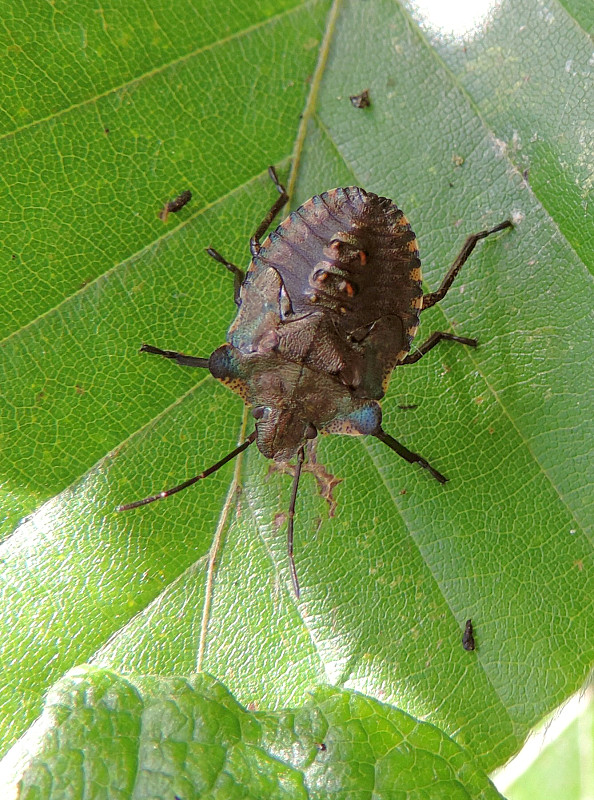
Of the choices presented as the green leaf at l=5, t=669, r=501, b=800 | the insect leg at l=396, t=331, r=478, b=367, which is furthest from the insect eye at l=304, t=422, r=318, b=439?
the green leaf at l=5, t=669, r=501, b=800

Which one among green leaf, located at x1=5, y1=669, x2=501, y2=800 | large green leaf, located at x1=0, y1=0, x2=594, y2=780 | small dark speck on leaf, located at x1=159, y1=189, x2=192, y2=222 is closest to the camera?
green leaf, located at x1=5, y1=669, x2=501, y2=800

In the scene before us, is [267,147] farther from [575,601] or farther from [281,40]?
[575,601]

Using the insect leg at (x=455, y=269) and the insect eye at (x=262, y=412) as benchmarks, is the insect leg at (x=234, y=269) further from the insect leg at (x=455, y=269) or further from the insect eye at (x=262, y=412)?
the insect leg at (x=455, y=269)

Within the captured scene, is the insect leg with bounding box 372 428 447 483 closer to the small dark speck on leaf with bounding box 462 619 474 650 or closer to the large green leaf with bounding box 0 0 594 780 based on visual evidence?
the large green leaf with bounding box 0 0 594 780

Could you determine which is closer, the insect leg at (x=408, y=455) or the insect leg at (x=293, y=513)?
the insect leg at (x=293, y=513)

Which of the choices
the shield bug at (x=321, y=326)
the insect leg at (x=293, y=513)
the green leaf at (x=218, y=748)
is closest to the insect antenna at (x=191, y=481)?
the shield bug at (x=321, y=326)

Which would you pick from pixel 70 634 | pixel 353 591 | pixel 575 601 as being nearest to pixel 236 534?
pixel 353 591

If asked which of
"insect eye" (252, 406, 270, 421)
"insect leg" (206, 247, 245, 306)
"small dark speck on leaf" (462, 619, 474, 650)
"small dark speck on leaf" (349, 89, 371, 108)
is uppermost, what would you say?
"small dark speck on leaf" (349, 89, 371, 108)
